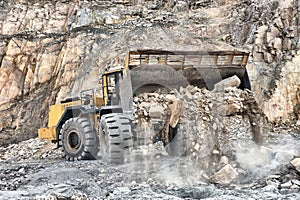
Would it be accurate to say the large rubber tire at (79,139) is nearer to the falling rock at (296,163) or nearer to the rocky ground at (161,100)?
the rocky ground at (161,100)

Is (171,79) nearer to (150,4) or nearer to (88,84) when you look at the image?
(88,84)

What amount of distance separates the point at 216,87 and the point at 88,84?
8964 mm

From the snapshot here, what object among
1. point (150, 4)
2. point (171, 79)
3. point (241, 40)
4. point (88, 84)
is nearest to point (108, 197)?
point (171, 79)

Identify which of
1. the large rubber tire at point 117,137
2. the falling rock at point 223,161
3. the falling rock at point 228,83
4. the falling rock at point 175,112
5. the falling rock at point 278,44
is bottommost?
the falling rock at point 223,161

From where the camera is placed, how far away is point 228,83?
5.95 m

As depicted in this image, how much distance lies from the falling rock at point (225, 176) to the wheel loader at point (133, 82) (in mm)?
1631

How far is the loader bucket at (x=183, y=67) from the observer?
19.6 feet

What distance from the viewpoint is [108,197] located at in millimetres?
4090

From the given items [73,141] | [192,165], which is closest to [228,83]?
[192,165]

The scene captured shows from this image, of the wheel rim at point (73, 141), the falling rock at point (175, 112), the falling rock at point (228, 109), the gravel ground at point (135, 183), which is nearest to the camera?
the gravel ground at point (135, 183)

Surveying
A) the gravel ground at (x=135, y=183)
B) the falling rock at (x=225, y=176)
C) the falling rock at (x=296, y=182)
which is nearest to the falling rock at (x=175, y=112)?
the gravel ground at (x=135, y=183)

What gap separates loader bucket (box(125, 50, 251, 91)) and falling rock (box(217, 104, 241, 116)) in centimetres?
85

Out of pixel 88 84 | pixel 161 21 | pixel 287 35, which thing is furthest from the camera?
pixel 161 21

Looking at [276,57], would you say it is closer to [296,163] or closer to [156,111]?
[156,111]
